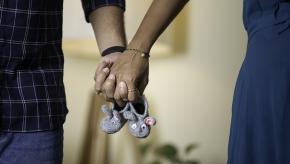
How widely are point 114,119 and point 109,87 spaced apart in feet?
0.22

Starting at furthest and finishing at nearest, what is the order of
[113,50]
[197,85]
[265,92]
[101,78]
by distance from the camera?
[197,85] < [113,50] < [101,78] < [265,92]

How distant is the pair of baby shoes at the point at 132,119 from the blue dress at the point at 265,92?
0.51 feet

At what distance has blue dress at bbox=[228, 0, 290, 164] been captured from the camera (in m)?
0.73

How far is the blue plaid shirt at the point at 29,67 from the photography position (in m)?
0.81

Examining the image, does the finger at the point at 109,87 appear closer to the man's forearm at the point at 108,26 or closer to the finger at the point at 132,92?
the finger at the point at 132,92

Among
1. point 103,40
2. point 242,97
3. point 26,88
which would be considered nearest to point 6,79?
point 26,88

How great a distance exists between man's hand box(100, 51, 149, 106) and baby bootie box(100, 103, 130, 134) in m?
0.02

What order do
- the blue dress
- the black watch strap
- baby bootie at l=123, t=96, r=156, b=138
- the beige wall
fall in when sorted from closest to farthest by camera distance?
the blue dress → baby bootie at l=123, t=96, r=156, b=138 → the black watch strap → the beige wall

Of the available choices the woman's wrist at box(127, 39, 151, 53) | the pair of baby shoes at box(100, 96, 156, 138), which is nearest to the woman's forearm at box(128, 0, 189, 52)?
the woman's wrist at box(127, 39, 151, 53)

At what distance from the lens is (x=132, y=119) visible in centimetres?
85

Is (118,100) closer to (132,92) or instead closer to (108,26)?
(132,92)

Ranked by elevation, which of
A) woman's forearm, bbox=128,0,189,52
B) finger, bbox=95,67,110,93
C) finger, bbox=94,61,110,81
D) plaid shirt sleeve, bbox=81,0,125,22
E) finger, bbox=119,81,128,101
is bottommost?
finger, bbox=119,81,128,101

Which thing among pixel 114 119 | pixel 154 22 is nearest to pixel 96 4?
pixel 154 22

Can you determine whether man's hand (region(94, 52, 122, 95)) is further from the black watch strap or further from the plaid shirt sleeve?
the plaid shirt sleeve
